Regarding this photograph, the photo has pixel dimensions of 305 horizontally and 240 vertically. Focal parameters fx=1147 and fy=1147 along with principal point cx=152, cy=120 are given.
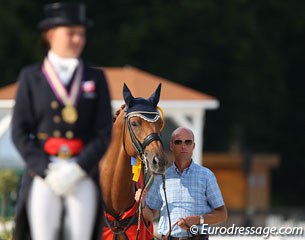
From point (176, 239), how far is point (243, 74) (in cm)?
2987

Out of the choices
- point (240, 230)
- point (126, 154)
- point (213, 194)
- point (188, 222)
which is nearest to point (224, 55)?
point (240, 230)

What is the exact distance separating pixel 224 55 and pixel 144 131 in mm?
30325

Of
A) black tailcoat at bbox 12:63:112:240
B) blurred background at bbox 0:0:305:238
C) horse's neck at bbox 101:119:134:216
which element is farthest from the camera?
blurred background at bbox 0:0:305:238

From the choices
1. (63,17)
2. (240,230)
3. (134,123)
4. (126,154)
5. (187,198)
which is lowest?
(240,230)

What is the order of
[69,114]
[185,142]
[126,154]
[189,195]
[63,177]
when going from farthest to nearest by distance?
1. [126,154]
2. [185,142]
3. [189,195]
4. [69,114]
5. [63,177]

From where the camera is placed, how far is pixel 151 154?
306 inches

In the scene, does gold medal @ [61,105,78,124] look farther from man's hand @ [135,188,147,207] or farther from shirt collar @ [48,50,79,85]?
man's hand @ [135,188,147,207]

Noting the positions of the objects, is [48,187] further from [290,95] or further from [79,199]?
[290,95]

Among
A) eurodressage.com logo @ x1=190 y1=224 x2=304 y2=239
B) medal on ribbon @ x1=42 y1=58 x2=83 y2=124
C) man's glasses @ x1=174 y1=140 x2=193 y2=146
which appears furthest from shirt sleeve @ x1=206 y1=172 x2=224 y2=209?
medal on ribbon @ x1=42 y1=58 x2=83 y2=124

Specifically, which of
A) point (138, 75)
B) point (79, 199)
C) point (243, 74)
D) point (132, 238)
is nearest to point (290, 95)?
point (243, 74)

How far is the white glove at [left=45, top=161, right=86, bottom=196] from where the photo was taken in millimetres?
5637

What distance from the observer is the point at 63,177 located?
18.5 feet

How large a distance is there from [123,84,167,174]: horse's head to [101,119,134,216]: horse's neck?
104 mm

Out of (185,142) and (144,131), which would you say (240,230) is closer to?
(185,142)
